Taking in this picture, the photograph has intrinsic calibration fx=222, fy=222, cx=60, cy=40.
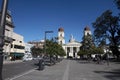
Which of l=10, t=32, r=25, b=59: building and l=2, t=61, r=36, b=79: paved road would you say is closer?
l=2, t=61, r=36, b=79: paved road

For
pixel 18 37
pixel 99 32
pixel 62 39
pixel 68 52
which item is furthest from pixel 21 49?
pixel 68 52

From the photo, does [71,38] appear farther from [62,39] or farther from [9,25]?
[9,25]

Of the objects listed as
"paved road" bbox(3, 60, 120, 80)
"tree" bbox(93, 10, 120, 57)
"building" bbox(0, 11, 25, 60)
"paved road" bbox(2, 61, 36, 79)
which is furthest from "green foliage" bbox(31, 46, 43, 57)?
"paved road" bbox(3, 60, 120, 80)

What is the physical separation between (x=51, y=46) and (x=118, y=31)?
28116 mm

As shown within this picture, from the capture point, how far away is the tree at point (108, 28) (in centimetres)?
6912

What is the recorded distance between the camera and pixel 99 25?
71188 millimetres

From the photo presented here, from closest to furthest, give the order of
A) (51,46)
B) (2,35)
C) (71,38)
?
(2,35)
(51,46)
(71,38)

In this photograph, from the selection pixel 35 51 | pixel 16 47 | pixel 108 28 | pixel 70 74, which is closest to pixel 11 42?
pixel 16 47

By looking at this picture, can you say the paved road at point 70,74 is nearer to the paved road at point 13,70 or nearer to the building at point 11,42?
the paved road at point 13,70

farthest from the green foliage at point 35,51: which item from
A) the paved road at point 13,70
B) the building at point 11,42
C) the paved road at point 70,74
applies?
the paved road at point 70,74

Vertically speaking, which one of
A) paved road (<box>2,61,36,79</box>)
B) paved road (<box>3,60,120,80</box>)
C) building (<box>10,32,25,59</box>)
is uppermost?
building (<box>10,32,25,59</box>)

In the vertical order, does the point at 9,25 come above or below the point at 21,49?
above

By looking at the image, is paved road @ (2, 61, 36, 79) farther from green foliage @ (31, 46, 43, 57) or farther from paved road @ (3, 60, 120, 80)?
green foliage @ (31, 46, 43, 57)

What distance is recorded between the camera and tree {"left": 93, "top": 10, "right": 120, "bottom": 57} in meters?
69.1
